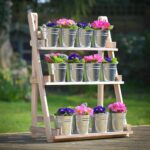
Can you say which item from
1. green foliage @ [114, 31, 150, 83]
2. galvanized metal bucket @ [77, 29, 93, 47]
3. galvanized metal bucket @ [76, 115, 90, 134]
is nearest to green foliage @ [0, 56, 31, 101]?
green foliage @ [114, 31, 150, 83]

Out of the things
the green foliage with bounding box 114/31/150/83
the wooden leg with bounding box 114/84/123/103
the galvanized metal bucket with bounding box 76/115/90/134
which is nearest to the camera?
the galvanized metal bucket with bounding box 76/115/90/134

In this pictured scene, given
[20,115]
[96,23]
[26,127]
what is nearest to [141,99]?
[20,115]

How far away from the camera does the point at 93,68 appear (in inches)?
269

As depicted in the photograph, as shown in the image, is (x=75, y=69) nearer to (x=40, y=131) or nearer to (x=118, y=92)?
(x=118, y=92)

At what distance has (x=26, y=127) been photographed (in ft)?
27.6

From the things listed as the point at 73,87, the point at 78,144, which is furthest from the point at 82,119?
the point at 73,87

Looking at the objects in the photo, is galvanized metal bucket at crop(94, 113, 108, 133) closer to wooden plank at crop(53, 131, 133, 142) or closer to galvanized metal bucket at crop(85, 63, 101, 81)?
wooden plank at crop(53, 131, 133, 142)

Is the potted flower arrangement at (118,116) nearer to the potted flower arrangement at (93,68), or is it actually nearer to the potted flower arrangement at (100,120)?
the potted flower arrangement at (100,120)

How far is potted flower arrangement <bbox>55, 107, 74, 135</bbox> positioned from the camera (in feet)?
21.2

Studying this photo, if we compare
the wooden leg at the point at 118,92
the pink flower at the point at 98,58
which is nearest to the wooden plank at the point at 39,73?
the pink flower at the point at 98,58

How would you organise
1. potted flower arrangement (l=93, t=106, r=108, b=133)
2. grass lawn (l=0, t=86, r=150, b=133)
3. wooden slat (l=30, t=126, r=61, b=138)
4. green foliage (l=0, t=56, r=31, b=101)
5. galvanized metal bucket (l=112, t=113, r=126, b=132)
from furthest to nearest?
green foliage (l=0, t=56, r=31, b=101)
grass lawn (l=0, t=86, r=150, b=133)
galvanized metal bucket (l=112, t=113, r=126, b=132)
potted flower arrangement (l=93, t=106, r=108, b=133)
wooden slat (l=30, t=126, r=61, b=138)

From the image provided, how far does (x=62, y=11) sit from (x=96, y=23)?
240 inches

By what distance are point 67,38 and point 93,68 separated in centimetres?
45

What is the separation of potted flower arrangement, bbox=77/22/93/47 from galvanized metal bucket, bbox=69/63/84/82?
0.89 ft
